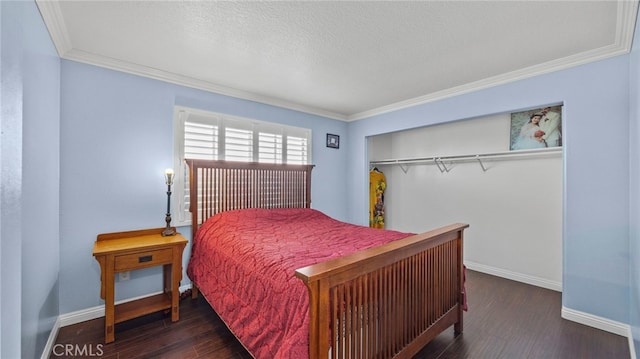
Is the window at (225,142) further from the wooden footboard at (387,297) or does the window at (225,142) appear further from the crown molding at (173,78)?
the wooden footboard at (387,297)

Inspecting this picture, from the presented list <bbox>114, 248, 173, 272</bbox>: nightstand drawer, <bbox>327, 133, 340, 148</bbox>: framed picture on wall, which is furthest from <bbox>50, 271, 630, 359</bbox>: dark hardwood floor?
<bbox>327, 133, 340, 148</bbox>: framed picture on wall

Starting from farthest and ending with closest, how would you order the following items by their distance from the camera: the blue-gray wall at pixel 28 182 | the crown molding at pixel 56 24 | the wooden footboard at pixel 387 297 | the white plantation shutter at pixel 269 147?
the white plantation shutter at pixel 269 147
the crown molding at pixel 56 24
the wooden footboard at pixel 387 297
the blue-gray wall at pixel 28 182

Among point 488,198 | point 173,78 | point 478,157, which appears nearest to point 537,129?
point 478,157

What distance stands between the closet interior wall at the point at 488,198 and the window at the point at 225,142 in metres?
1.44

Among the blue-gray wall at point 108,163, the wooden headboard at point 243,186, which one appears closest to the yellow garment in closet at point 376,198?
the wooden headboard at point 243,186

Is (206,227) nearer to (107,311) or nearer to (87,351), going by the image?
(107,311)

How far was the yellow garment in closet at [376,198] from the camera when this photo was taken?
4.73 m

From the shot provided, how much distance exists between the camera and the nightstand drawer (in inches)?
85.9

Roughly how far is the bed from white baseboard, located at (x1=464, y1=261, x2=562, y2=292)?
5.70 ft

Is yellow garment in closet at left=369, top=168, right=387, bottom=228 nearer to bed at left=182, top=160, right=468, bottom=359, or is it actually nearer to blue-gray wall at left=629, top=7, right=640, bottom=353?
bed at left=182, top=160, right=468, bottom=359

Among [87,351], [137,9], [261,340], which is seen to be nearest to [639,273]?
[261,340]

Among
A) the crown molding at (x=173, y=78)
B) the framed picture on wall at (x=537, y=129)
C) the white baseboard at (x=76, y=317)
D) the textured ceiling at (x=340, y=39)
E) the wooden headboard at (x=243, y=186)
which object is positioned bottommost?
the white baseboard at (x=76, y=317)

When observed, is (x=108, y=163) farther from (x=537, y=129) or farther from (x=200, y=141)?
(x=537, y=129)

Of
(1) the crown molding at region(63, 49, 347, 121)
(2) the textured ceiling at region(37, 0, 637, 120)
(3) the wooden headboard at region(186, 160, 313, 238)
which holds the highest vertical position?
(2) the textured ceiling at region(37, 0, 637, 120)
